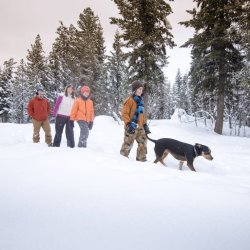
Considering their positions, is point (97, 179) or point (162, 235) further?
point (97, 179)

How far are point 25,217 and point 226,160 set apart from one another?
6967 millimetres

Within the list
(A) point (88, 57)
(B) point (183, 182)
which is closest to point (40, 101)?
(B) point (183, 182)

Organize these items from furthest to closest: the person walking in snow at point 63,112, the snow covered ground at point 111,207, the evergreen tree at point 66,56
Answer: the evergreen tree at point 66,56
the person walking in snow at point 63,112
the snow covered ground at point 111,207

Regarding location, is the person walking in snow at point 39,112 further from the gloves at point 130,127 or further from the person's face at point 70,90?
the gloves at point 130,127

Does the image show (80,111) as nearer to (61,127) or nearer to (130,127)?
(61,127)

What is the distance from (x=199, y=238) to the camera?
7.21 feet

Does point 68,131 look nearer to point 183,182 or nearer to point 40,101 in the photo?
point 40,101

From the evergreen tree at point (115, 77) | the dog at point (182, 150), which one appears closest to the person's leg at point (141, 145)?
the dog at point (182, 150)

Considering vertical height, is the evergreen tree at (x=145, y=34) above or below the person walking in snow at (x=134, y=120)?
above

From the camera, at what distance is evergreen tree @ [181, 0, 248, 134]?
15.2 meters

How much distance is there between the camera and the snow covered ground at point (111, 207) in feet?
6.90

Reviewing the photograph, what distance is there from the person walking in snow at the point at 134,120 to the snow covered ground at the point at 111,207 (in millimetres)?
1433

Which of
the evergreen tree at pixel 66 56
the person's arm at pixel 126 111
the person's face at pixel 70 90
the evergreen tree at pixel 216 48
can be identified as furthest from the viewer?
the evergreen tree at pixel 66 56

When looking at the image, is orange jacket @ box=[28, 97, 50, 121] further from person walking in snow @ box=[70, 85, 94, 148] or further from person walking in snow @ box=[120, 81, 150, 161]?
person walking in snow @ box=[120, 81, 150, 161]
